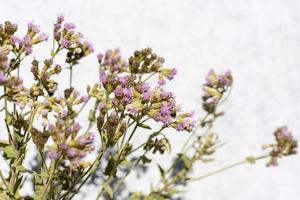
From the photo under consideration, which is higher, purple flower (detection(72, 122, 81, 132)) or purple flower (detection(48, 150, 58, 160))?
purple flower (detection(72, 122, 81, 132))

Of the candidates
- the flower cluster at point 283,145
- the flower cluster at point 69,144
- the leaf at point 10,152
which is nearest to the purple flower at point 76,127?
the flower cluster at point 69,144

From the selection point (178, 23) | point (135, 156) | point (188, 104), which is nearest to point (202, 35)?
point (178, 23)

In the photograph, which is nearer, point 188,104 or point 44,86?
point 44,86

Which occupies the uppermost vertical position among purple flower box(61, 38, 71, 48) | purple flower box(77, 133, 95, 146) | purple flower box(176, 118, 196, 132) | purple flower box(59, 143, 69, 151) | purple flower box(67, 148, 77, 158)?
purple flower box(61, 38, 71, 48)

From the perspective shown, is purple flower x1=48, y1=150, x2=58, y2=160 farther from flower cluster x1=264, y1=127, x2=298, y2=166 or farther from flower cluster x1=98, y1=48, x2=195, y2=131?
flower cluster x1=264, y1=127, x2=298, y2=166

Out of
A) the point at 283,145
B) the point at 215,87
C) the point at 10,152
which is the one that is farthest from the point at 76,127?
the point at 283,145

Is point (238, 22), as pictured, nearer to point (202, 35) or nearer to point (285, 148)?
point (202, 35)

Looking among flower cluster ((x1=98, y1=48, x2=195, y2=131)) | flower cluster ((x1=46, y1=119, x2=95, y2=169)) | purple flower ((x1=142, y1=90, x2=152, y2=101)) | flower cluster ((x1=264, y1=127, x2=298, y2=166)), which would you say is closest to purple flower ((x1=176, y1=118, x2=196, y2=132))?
flower cluster ((x1=98, y1=48, x2=195, y2=131))

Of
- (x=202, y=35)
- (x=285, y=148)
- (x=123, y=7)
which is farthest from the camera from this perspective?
(x=202, y=35)

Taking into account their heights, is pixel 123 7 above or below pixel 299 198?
above
